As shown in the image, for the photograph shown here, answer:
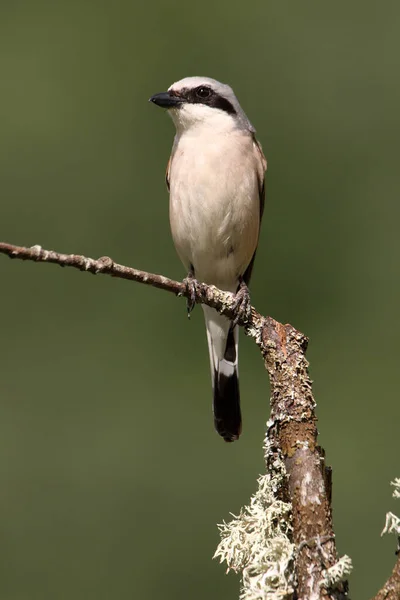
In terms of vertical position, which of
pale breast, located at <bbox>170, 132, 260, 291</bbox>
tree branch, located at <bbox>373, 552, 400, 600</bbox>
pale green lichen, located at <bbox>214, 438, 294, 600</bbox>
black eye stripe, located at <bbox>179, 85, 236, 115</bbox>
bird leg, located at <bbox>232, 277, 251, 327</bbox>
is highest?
black eye stripe, located at <bbox>179, 85, 236, 115</bbox>

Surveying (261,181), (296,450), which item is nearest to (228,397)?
(261,181)

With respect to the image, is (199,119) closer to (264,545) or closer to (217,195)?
(217,195)

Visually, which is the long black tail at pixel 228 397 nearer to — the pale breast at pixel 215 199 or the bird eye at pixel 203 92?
A: the pale breast at pixel 215 199

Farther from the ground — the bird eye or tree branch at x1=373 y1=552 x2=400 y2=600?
the bird eye

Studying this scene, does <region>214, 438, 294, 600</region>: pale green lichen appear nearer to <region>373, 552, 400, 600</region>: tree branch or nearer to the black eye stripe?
<region>373, 552, 400, 600</region>: tree branch

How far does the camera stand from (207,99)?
3992 mm

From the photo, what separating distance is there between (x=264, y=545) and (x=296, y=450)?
0.70 ft

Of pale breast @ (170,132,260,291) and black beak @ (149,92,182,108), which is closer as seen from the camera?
pale breast @ (170,132,260,291)

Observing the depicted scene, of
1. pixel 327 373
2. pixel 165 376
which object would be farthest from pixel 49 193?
pixel 327 373

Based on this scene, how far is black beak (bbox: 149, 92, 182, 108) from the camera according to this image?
154 inches

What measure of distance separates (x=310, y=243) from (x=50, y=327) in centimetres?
209

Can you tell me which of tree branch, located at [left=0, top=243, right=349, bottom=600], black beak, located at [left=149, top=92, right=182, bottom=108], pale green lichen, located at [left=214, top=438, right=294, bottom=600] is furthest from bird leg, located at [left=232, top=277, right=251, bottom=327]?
black beak, located at [left=149, top=92, right=182, bottom=108]

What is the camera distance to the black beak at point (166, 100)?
3.92 meters

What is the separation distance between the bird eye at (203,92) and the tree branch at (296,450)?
5.96 feet
